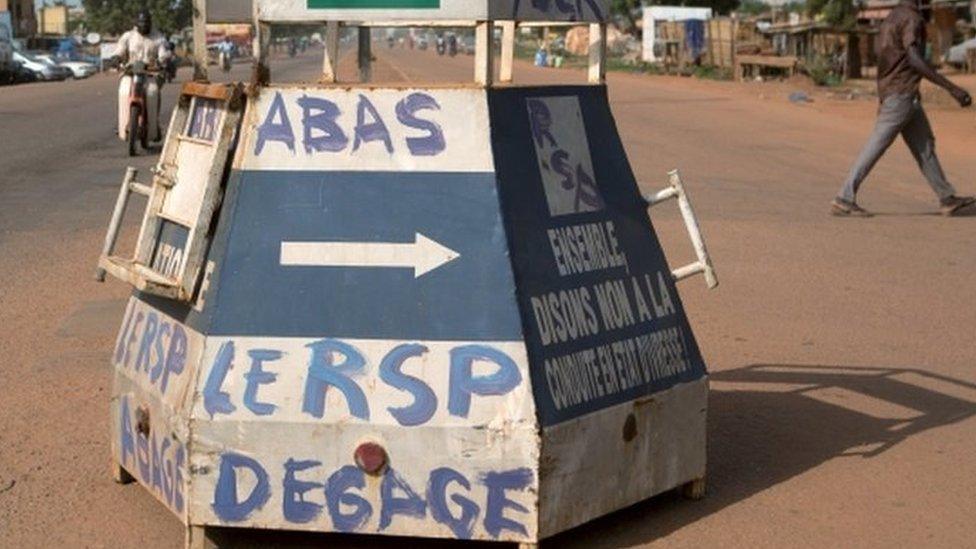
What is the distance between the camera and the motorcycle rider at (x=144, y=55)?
19.2 m

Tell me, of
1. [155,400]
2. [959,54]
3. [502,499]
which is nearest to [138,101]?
[155,400]

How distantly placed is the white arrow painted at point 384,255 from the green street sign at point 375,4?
668mm

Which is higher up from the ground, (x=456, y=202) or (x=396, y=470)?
(x=456, y=202)

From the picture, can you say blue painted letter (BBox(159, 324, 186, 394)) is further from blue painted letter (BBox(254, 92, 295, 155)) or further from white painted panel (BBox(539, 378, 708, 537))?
white painted panel (BBox(539, 378, 708, 537))

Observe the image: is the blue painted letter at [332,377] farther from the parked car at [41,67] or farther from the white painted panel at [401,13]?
the parked car at [41,67]

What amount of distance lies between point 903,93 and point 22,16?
99.2 meters

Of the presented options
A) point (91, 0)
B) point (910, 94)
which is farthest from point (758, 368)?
point (91, 0)

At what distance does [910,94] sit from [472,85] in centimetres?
913

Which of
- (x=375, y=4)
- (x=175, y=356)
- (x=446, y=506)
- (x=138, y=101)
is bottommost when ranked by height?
(x=446, y=506)

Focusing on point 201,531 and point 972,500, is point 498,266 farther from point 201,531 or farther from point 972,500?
point 972,500

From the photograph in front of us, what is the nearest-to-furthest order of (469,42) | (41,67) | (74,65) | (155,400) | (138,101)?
(155,400) → (469,42) → (138,101) → (41,67) → (74,65)

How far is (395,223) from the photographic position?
187 inches

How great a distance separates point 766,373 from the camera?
7.43 metres

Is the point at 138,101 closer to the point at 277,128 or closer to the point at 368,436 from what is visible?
the point at 277,128
